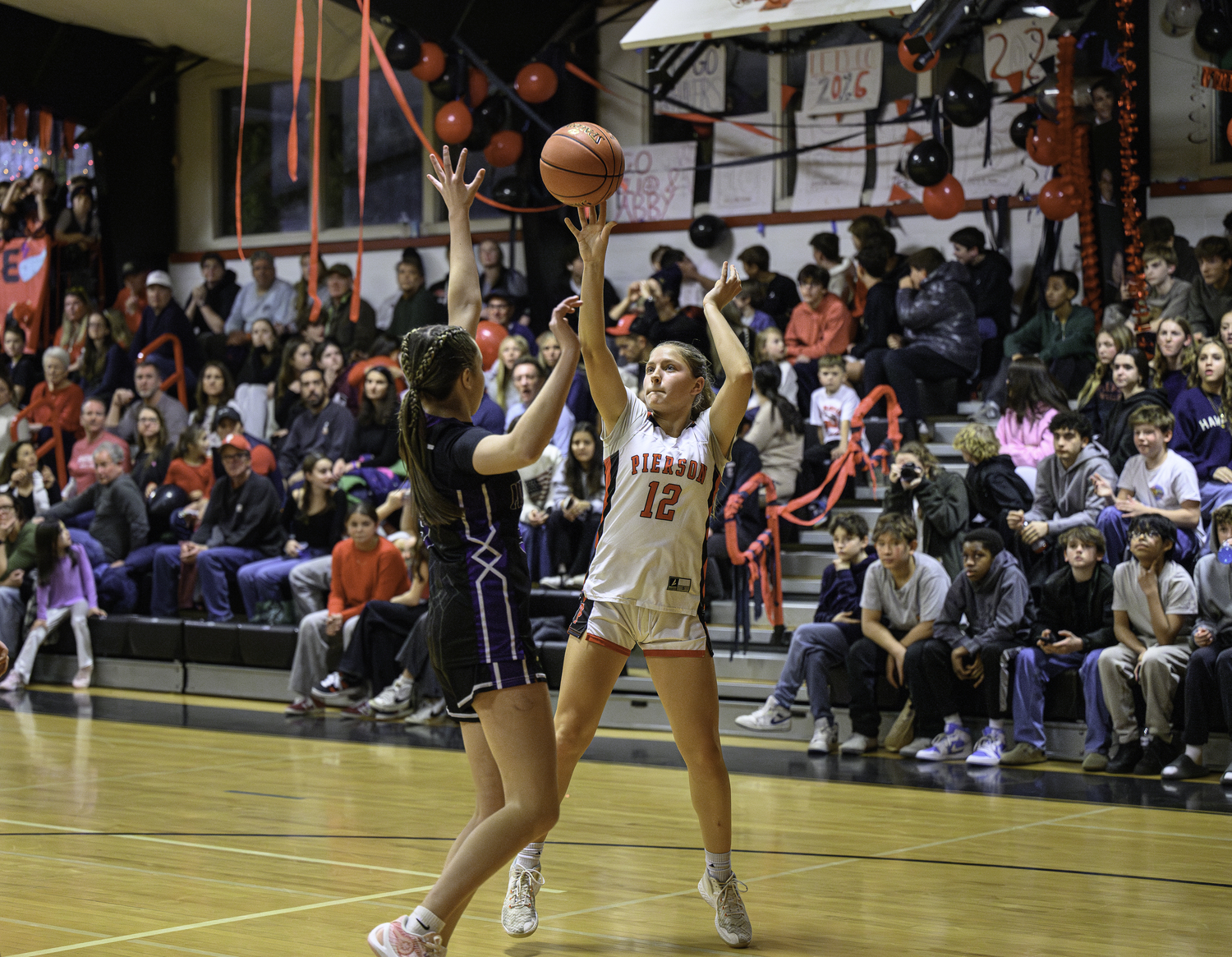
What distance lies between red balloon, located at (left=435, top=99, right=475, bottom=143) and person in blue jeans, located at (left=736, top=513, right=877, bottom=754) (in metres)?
5.39

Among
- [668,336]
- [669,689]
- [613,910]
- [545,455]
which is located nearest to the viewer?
[669,689]

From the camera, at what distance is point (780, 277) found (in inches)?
444

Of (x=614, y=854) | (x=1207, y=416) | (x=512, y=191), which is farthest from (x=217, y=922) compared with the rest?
(x=512, y=191)

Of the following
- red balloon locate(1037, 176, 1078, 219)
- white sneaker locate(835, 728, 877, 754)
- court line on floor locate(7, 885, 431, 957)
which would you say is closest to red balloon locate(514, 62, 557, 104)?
red balloon locate(1037, 176, 1078, 219)

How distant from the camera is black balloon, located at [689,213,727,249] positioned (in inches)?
478

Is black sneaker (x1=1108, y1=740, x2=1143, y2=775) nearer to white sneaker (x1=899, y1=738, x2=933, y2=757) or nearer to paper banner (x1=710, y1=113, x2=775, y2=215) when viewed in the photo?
white sneaker (x1=899, y1=738, x2=933, y2=757)

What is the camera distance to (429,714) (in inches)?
333

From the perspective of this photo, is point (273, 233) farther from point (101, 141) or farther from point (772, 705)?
point (772, 705)

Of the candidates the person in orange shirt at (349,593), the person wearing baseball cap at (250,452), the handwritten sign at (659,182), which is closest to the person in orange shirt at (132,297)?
the person wearing baseball cap at (250,452)

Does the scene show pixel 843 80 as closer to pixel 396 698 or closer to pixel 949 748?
pixel 396 698

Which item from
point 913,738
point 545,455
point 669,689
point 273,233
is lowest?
point 913,738

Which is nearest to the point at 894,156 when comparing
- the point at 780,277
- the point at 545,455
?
the point at 780,277

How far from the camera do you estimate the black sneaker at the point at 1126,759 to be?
6.76 meters

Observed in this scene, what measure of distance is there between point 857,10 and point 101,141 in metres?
8.78
